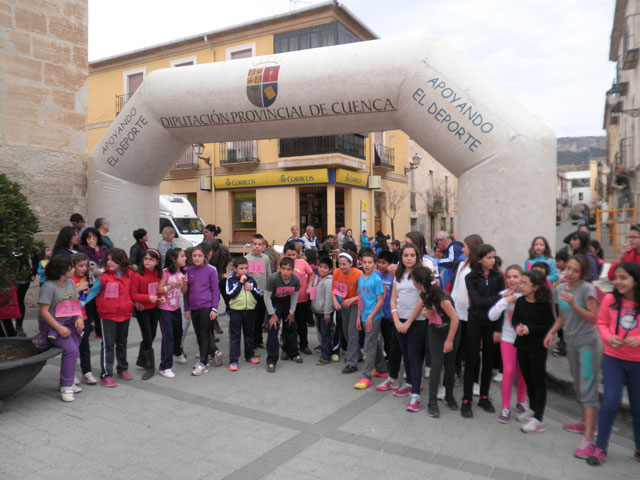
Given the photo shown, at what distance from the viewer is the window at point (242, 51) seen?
22078 millimetres

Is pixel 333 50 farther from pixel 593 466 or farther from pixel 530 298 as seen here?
pixel 593 466

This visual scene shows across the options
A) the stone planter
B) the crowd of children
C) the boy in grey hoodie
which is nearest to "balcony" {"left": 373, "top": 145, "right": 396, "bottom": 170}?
the crowd of children

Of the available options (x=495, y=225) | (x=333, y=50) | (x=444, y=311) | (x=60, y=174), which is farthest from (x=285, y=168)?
(x=444, y=311)

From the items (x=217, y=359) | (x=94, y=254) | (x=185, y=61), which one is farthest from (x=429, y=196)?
(x=217, y=359)

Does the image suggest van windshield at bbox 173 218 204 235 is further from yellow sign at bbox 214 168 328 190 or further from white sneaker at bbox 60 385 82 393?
white sneaker at bbox 60 385 82 393

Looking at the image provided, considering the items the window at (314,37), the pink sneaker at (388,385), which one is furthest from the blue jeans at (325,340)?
the window at (314,37)

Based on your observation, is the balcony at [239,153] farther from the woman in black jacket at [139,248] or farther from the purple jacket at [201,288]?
the purple jacket at [201,288]

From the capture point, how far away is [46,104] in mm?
9133

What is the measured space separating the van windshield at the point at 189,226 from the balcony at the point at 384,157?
10.5 meters

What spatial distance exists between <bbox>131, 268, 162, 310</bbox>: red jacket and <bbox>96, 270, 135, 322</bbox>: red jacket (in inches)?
3.2

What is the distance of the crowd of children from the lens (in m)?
3.70

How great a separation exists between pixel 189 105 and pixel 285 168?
14.0 meters

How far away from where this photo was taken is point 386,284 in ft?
18.2

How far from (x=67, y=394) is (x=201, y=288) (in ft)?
5.79
